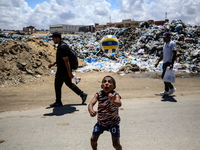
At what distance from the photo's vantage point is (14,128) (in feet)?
8.39

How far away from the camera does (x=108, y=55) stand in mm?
13117

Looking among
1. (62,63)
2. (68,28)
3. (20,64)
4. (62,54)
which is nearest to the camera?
(62,54)

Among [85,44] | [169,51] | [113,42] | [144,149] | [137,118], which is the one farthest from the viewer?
[85,44]

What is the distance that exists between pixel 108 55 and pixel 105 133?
11074mm

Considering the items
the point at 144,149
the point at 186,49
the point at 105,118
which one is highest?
the point at 186,49

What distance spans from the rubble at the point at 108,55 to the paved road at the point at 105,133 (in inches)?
167

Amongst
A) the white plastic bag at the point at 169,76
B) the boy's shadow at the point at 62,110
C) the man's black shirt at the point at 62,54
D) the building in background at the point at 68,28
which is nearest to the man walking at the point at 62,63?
the man's black shirt at the point at 62,54

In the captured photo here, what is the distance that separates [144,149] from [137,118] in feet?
3.14

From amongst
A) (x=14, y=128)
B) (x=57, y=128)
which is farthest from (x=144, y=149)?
(x=14, y=128)

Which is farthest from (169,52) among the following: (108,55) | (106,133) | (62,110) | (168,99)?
(108,55)

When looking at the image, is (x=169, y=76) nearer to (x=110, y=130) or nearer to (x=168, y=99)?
(x=168, y=99)

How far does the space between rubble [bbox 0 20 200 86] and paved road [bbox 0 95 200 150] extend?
423 centimetres

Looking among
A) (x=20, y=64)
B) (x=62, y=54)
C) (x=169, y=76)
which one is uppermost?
(x=62, y=54)

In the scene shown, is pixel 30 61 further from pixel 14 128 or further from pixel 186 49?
pixel 186 49
